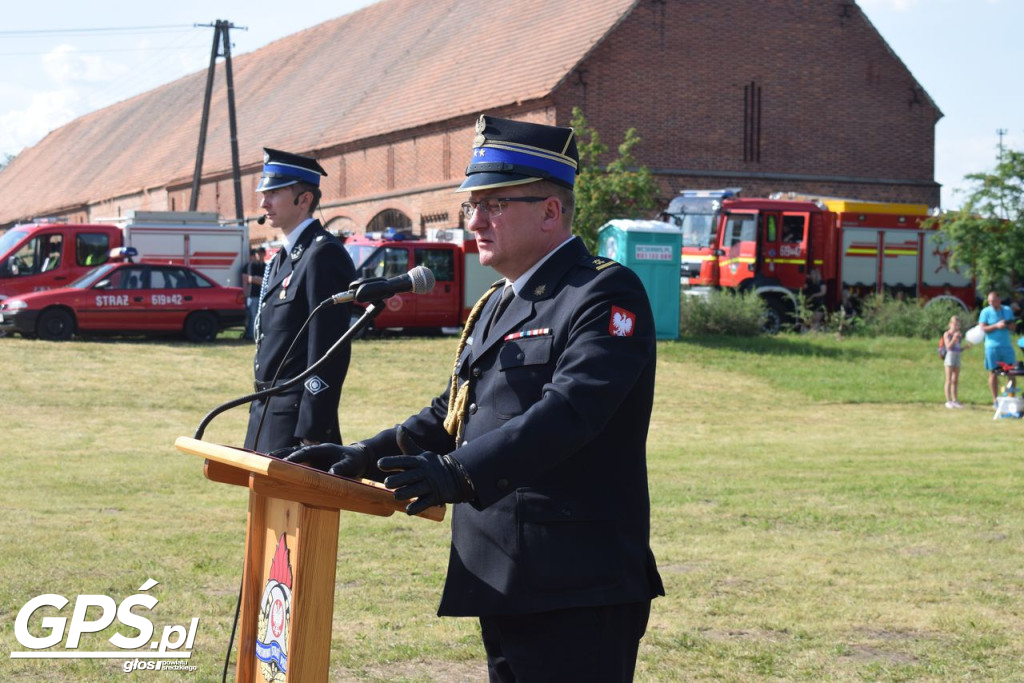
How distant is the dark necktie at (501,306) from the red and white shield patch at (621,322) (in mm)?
398

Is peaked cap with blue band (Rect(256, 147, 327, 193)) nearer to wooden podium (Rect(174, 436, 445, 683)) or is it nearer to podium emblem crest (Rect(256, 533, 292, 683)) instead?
wooden podium (Rect(174, 436, 445, 683))

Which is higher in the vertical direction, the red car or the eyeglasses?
the eyeglasses

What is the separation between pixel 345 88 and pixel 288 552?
50.1 meters

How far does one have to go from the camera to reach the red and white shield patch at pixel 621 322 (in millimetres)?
3193

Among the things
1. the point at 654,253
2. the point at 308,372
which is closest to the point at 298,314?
the point at 308,372

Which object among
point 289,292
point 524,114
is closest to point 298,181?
point 289,292

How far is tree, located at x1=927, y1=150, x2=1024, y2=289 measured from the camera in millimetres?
31547

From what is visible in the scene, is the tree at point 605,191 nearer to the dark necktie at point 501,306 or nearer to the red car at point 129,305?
the red car at point 129,305

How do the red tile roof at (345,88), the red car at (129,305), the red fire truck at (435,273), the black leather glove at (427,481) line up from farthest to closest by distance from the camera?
the red tile roof at (345,88) < the red fire truck at (435,273) < the red car at (129,305) < the black leather glove at (427,481)

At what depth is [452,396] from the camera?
3678mm

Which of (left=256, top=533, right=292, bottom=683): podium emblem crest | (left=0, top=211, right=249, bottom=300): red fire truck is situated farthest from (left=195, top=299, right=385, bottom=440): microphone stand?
(left=0, top=211, right=249, bottom=300): red fire truck

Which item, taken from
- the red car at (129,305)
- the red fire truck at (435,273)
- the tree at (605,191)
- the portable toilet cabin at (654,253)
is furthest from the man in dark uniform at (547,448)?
the tree at (605,191)

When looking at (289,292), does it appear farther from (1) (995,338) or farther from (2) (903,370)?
(2) (903,370)

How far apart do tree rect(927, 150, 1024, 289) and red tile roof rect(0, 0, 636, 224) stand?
11180 millimetres
